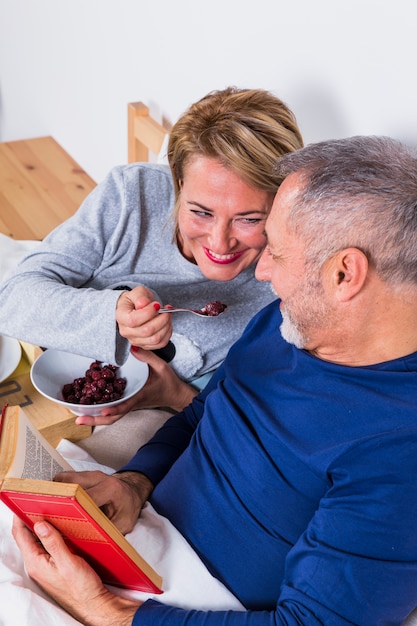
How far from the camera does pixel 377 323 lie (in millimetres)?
1019

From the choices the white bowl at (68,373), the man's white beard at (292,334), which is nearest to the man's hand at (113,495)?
the white bowl at (68,373)

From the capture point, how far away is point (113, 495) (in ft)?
3.97

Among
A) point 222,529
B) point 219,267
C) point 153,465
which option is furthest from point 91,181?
point 222,529

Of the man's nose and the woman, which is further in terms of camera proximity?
the woman

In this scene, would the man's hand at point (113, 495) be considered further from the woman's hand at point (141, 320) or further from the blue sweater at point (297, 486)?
the woman's hand at point (141, 320)

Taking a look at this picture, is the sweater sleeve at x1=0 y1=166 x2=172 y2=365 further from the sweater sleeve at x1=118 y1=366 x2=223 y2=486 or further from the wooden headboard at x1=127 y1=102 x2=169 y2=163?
the wooden headboard at x1=127 y1=102 x2=169 y2=163

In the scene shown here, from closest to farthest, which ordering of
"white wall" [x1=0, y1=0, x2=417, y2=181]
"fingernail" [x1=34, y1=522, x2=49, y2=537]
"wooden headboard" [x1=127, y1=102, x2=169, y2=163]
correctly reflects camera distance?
1. "fingernail" [x1=34, y1=522, x2=49, y2=537]
2. "white wall" [x1=0, y1=0, x2=417, y2=181]
3. "wooden headboard" [x1=127, y1=102, x2=169, y2=163]

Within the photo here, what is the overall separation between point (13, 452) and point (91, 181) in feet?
5.78

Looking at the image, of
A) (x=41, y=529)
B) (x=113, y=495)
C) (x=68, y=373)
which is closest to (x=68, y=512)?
(x=41, y=529)

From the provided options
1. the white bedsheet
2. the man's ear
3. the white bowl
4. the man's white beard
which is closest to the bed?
the white bedsheet

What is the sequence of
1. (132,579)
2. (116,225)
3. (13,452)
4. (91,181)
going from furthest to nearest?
(91,181)
(116,225)
(132,579)
(13,452)

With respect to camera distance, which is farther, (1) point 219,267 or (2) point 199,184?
(1) point 219,267

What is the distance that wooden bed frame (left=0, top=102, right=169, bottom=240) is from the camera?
2129 mm

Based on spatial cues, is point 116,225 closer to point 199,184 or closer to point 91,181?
point 199,184
